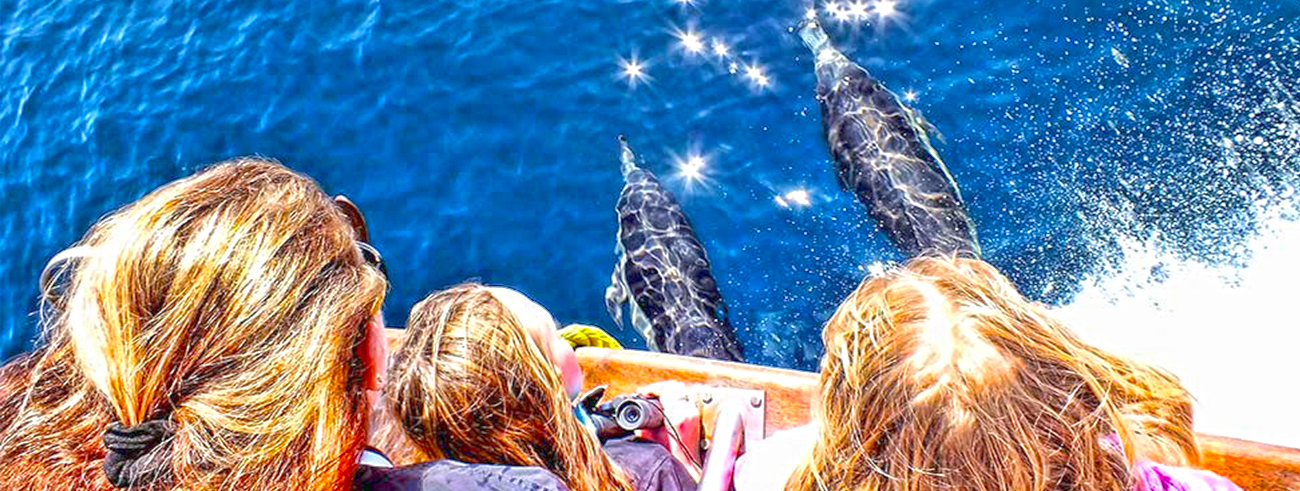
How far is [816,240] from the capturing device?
23.5 feet

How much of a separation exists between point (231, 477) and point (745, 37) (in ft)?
22.4

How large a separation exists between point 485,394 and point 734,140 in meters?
5.13

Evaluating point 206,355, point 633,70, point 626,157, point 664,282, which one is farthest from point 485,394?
point 633,70

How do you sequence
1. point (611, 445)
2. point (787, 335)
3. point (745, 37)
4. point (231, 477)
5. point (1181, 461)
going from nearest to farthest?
point (231, 477) < point (1181, 461) < point (611, 445) < point (787, 335) < point (745, 37)

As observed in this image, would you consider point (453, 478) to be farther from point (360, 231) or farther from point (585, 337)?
point (585, 337)

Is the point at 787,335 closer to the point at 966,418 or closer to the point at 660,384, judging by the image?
the point at 660,384

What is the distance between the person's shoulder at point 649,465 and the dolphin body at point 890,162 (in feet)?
11.3

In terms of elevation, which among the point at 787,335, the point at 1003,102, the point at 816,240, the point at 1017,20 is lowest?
the point at 787,335

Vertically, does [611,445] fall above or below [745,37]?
below

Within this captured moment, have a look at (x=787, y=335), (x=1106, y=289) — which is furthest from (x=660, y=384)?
(x=1106, y=289)

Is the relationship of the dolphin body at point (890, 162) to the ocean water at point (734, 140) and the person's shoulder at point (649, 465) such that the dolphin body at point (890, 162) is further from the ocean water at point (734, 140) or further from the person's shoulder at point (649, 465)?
the person's shoulder at point (649, 465)

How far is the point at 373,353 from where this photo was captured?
2588 millimetres

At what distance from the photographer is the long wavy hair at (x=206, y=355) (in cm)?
223

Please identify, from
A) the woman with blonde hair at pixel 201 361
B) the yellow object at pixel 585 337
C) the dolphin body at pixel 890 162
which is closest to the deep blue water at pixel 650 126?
A: the dolphin body at pixel 890 162
